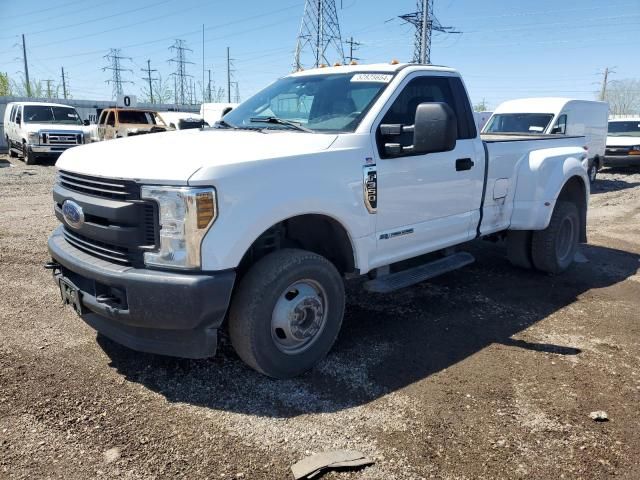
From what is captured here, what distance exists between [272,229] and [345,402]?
1.20m

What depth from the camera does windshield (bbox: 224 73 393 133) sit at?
157 inches

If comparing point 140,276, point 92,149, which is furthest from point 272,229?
point 92,149

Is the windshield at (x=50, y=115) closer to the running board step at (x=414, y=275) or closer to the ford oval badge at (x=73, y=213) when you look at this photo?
the ford oval badge at (x=73, y=213)

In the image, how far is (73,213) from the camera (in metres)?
3.42

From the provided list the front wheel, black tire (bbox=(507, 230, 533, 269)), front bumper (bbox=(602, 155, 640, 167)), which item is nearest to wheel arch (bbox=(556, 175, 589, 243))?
black tire (bbox=(507, 230, 533, 269))

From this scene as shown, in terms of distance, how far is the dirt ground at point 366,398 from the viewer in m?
2.72

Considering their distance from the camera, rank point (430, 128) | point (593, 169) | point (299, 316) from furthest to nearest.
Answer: point (593, 169), point (430, 128), point (299, 316)

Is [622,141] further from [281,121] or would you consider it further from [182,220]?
[182,220]

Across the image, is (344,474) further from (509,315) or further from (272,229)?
(509,315)

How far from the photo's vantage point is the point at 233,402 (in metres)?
3.26

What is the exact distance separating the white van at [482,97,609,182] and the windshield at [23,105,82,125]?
14038 mm

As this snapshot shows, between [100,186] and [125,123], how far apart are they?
1706 cm

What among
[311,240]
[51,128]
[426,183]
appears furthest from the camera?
[51,128]

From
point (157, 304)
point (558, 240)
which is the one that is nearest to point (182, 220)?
point (157, 304)
